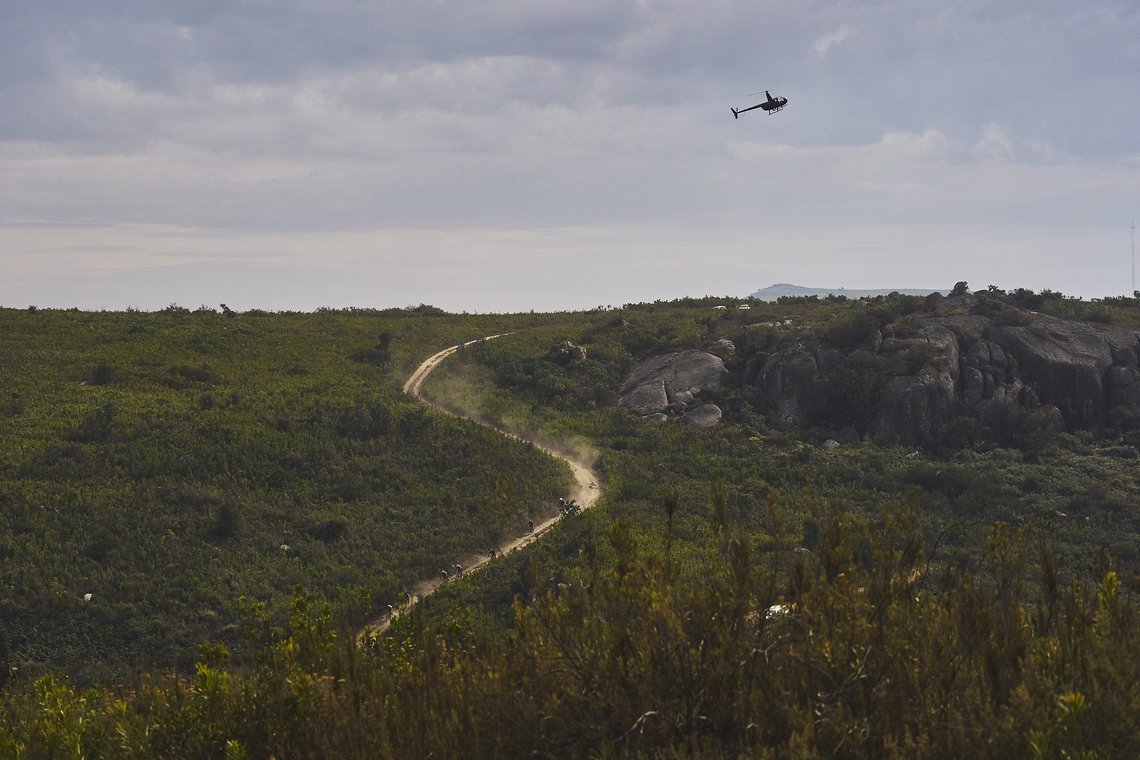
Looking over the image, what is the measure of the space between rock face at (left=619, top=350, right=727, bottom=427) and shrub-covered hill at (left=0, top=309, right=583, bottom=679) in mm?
9519

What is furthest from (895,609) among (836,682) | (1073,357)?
(1073,357)

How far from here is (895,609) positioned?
25.6 feet

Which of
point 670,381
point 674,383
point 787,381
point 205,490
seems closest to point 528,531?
point 205,490

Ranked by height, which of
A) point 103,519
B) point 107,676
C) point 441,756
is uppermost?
point 441,756

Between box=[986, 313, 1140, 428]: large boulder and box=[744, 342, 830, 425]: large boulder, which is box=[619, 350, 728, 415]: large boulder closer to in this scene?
box=[744, 342, 830, 425]: large boulder

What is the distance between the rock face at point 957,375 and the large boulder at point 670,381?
2.25 m

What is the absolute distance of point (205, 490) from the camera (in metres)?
30.4

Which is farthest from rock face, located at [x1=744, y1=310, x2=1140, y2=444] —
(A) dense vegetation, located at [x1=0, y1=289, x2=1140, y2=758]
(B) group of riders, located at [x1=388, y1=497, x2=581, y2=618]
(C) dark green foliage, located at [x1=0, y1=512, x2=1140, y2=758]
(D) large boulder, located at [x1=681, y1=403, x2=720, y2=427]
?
(C) dark green foliage, located at [x1=0, y1=512, x2=1140, y2=758]

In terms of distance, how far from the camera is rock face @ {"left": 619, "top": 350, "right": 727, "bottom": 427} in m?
43.5

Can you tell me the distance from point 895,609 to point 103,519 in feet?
86.7

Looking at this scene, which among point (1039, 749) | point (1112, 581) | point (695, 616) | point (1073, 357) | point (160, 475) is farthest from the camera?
point (1073, 357)

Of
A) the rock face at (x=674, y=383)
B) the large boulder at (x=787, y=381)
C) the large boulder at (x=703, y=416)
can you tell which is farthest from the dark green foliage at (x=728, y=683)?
the large boulder at (x=787, y=381)

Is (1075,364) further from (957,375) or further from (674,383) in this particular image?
(674,383)

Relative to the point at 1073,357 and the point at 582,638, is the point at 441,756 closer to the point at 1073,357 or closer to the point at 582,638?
the point at 582,638
